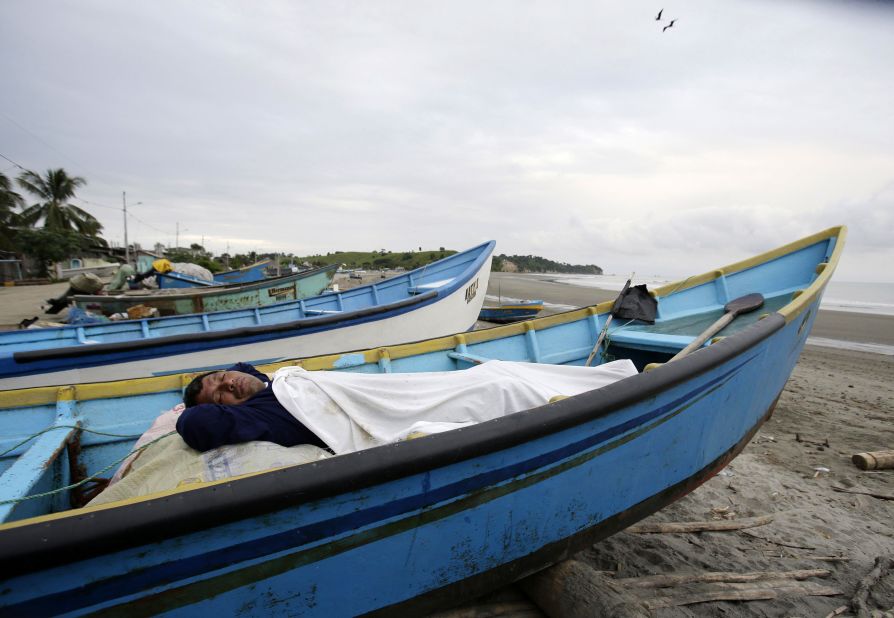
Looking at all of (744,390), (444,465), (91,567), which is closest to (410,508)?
(444,465)

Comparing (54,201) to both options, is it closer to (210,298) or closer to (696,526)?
(210,298)

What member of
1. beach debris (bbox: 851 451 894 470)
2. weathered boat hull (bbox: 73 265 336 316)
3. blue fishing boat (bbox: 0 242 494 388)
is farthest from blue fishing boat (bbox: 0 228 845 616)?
weathered boat hull (bbox: 73 265 336 316)

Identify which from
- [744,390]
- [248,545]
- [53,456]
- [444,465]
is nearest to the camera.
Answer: [248,545]

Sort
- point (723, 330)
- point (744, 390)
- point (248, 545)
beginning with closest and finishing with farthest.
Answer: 1. point (248, 545)
2. point (744, 390)
3. point (723, 330)

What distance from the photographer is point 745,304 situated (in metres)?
4.87

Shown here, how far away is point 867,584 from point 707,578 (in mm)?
988

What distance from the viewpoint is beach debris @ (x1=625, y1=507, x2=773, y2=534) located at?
3209mm

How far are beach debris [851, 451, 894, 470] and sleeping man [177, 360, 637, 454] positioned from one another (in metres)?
3.75

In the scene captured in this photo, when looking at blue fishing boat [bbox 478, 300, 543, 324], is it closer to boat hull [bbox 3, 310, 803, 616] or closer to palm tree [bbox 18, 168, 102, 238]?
boat hull [bbox 3, 310, 803, 616]

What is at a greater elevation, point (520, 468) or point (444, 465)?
point (444, 465)

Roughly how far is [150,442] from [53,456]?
1.53 ft

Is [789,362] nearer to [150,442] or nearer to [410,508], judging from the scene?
[410,508]

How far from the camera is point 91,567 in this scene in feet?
4.20

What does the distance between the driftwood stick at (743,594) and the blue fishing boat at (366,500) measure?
0.48 meters
